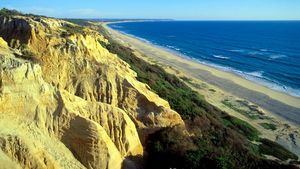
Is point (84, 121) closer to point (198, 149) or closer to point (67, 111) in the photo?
point (67, 111)

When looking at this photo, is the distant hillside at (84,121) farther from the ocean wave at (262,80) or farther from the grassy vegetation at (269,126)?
the ocean wave at (262,80)

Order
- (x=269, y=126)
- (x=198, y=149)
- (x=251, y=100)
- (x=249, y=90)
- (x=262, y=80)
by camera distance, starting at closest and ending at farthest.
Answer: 1. (x=198, y=149)
2. (x=269, y=126)
3. (x=251, y=100)
4. (x=249, y=90)
5. (x=262, y=80)

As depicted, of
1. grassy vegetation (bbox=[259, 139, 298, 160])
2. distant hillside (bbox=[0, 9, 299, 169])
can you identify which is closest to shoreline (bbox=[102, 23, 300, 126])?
grassy vegetation (bbox=[259, 139, 298, 160])

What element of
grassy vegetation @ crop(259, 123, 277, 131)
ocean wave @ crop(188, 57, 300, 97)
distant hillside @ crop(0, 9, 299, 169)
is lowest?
ocean wave @ crop(188, 57, 300, 97)

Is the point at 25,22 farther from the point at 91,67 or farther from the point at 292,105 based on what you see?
the point at 292,105

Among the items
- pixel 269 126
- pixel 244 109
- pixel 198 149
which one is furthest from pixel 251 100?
pixel 198 149

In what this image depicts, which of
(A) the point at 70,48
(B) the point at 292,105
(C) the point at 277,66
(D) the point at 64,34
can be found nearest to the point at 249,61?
(C) the point at 277,66

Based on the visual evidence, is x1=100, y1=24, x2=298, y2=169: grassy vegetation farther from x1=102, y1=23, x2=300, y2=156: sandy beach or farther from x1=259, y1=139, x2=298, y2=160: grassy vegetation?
x1=102, y1=23, x2=300, y2=156: sandy beach

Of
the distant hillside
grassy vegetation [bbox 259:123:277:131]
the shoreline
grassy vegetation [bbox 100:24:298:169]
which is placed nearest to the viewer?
the distant hillside

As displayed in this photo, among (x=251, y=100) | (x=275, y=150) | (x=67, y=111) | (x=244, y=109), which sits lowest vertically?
(x=251, y=100)
